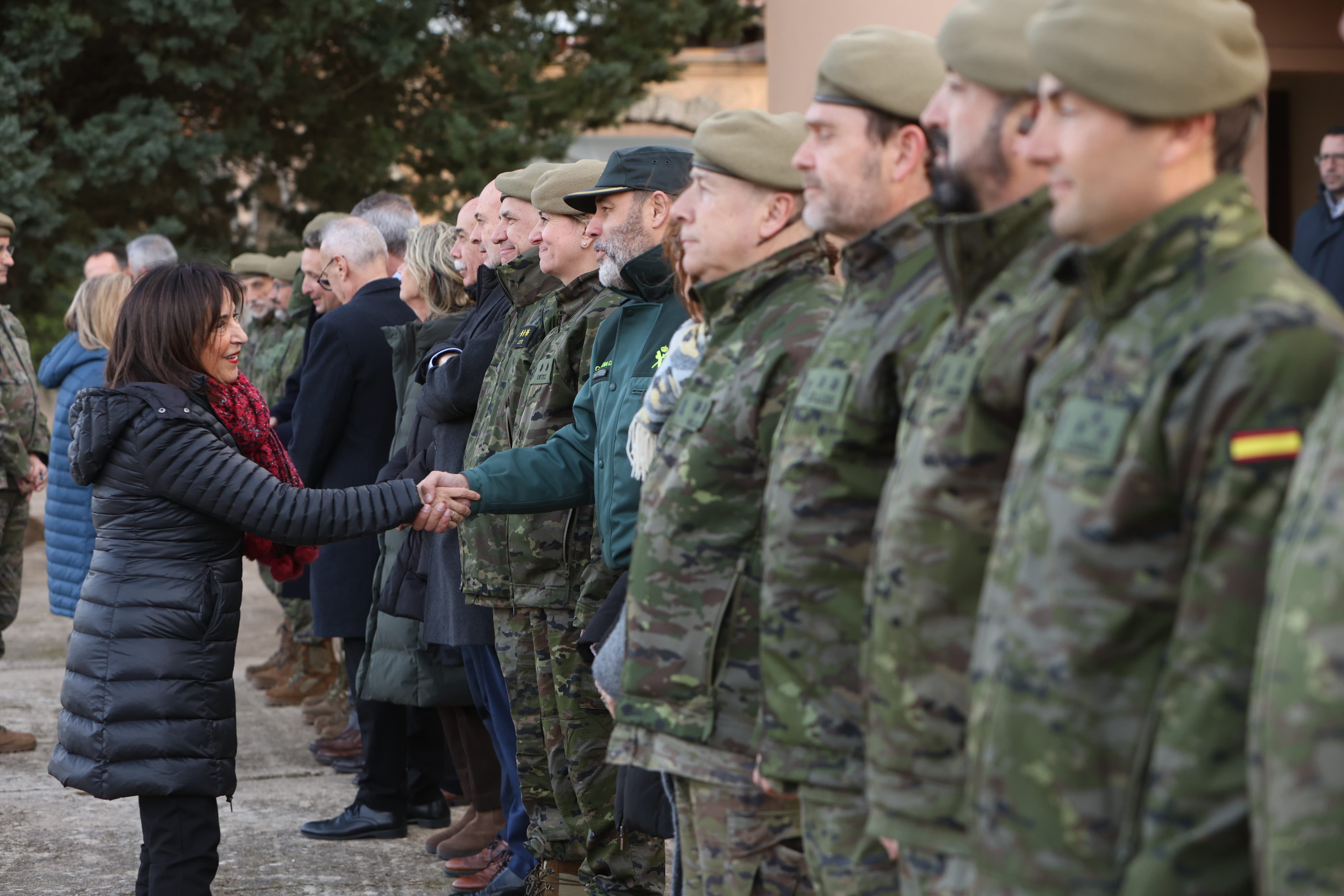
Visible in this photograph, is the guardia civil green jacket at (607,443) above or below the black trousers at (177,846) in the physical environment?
above

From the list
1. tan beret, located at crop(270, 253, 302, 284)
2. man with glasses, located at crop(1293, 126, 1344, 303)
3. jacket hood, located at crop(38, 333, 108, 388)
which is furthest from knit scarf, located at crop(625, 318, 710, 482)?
tan beret, located at crop(270, 253, 302, 284)

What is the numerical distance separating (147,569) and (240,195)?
9.86 meters

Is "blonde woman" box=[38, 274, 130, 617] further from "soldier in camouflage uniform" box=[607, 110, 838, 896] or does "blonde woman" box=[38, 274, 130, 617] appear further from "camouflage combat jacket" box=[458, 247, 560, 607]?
"soldier in camouflage uniform" box=[607, 110, 838, 896]

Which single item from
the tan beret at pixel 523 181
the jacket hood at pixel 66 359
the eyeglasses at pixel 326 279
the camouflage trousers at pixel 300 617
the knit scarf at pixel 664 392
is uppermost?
the tan beret at pixel 523 181

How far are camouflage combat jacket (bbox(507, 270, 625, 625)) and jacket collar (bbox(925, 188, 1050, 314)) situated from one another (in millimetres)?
2060

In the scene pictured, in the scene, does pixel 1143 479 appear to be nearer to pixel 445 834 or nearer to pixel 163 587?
pixel 163 587

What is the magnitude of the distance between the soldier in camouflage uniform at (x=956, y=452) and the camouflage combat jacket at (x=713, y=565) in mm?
534

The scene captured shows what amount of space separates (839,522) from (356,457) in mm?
3573

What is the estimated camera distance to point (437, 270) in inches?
209

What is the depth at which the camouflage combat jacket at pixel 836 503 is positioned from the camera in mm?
2229

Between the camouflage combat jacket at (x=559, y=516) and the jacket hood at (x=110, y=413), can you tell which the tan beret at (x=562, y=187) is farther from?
the jacket hood at (x=110, y=413)

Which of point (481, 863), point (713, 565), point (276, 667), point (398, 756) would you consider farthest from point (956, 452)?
point (276, 667)

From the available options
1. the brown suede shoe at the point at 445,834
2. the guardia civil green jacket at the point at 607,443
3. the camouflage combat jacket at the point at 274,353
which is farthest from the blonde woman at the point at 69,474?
the guardia civil green jacket at the point at 607,443

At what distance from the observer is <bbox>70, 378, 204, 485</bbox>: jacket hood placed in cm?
359
